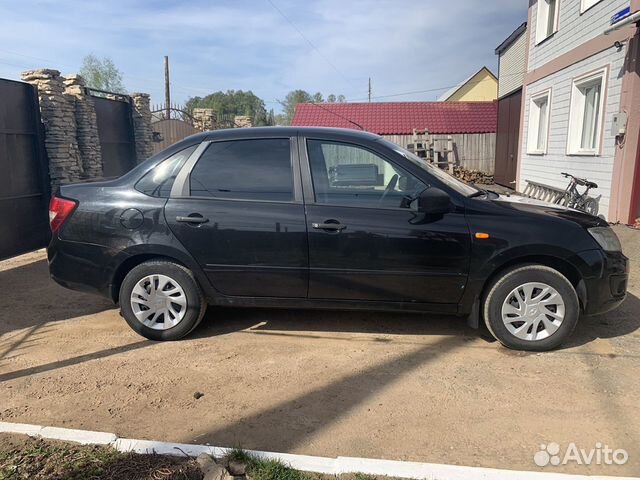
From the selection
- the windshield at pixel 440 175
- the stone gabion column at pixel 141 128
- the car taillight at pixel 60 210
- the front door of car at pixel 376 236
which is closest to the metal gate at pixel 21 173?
the car taillight at pixel 60 210

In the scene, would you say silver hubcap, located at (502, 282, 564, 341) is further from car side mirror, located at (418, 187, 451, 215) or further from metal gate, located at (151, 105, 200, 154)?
metal gate, located at (151, 105, 200, 154)

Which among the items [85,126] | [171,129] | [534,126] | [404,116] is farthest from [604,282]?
[404,116]

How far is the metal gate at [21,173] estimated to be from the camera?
7004 millimetres

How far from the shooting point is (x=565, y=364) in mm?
3799

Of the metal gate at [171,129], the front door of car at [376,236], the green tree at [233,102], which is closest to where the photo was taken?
the front door of car at [376,236]

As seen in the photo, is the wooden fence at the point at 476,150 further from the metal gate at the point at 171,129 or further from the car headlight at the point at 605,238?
the car headlight at the point at 605,238

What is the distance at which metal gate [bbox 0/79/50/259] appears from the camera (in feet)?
23.0

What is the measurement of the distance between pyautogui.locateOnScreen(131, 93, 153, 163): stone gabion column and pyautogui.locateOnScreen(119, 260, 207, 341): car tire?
8.28 metres

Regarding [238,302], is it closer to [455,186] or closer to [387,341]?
[387,341]

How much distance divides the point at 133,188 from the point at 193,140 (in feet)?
2.18

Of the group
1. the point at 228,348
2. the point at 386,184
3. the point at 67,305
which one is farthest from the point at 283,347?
the point at 67,305

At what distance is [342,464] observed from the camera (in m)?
2.55

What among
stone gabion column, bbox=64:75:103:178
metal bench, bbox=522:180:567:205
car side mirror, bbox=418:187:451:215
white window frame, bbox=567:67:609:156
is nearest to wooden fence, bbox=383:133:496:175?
metal bench, bbox=522:180:567:205

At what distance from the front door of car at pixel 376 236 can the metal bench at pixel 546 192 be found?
6.03 m
